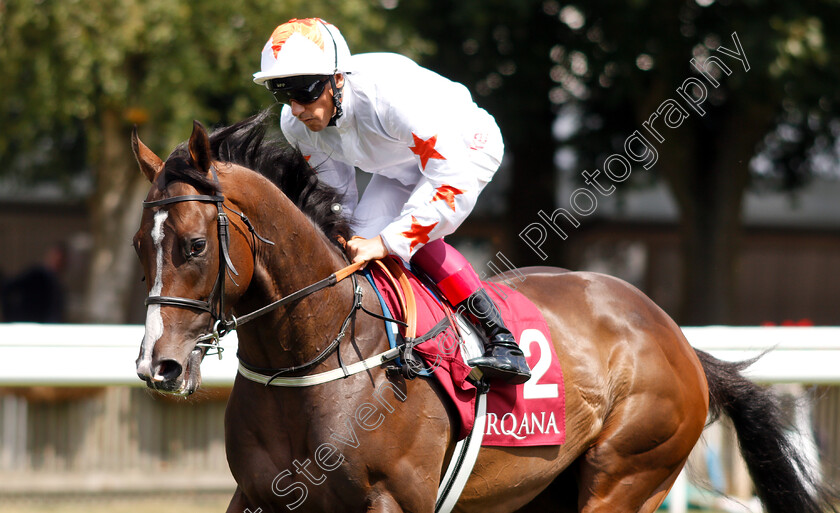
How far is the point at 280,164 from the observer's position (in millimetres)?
2867

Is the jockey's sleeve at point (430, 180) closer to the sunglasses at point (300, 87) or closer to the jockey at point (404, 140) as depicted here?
the jockey at point (404, 140)

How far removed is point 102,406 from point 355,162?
175 inches

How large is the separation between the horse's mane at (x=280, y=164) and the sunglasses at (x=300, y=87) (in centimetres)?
15

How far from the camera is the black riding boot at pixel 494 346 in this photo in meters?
2.91

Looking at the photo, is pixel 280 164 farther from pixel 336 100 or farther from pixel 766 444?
pixel 766 444

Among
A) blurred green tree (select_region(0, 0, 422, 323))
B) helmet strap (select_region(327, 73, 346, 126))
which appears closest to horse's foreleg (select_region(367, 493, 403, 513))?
helmet strap (select_region(327, 73, 346, 126))

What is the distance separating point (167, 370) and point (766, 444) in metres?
2.74

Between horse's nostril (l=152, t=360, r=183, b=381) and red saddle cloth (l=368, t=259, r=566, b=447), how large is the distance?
2.65 feet

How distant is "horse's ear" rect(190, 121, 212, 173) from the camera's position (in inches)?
95.0

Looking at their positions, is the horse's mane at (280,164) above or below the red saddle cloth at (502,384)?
above

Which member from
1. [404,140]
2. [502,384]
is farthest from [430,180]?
[502,384]

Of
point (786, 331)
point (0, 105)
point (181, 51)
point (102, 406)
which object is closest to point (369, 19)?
point (181, 51)

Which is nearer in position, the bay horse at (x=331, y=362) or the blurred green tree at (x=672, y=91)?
the bay horse at (x=331, y=362)

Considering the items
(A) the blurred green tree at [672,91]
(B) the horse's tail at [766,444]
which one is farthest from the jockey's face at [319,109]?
(A) the blurred green tree at [672,91]
